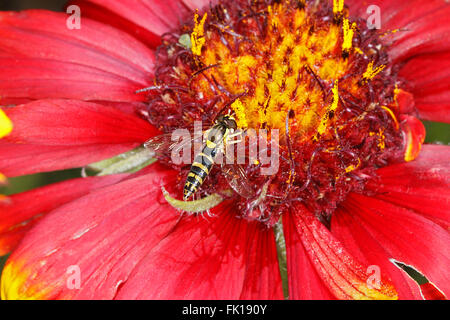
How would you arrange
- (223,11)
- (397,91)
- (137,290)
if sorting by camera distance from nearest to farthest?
1. (137,290)
2. (397,91)
3. (223,11)

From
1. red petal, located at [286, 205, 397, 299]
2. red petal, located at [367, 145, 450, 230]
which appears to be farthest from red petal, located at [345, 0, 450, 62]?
red petal, located at [286, 205, 397, 299]

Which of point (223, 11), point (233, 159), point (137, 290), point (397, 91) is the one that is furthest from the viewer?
point (223, 11)

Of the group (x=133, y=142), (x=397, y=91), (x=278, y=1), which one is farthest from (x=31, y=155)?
(x=397, y=91)

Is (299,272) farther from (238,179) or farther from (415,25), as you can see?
(415,25)

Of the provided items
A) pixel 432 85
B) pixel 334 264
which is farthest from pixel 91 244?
pixel 432 85

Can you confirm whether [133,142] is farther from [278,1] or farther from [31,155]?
[278,1]

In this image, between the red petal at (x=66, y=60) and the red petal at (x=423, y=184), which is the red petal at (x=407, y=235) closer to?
the red petal at (x=423, y=184)
